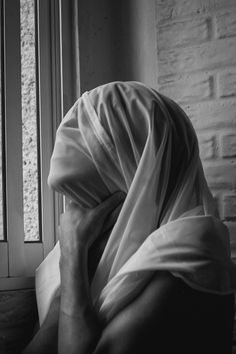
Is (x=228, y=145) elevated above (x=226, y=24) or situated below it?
below

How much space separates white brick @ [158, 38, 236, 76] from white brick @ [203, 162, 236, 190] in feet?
1.04

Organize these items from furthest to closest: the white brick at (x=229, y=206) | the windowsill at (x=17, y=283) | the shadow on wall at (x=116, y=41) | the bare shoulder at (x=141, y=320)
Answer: the shadow on wall at (x=116, y=41), the white brick at (x=229, y=206), the windowsill at (x=17, y=283), the bare shoulder at (x=141, y=320)

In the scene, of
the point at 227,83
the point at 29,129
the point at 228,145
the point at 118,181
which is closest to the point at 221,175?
the point at 228,145

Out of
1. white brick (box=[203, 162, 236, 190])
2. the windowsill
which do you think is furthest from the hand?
white brick (box=[203, 162, 236, 190])

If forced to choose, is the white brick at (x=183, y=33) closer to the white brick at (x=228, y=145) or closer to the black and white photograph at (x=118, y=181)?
the black and white photograph at (x=118, y=181)

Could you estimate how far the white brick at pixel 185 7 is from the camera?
6.00 feet

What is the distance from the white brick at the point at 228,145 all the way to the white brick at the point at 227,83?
5.1 inches

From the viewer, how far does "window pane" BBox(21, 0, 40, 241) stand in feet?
6.01

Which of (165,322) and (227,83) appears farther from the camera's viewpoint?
(227,83)

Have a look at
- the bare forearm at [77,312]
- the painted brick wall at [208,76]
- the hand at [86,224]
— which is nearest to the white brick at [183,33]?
the painted brick wall at [208,76]

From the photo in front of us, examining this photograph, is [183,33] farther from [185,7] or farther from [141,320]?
[141,320]

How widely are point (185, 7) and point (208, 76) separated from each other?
259mm

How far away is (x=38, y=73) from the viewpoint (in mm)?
1872

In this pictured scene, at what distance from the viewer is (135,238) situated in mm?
1330
